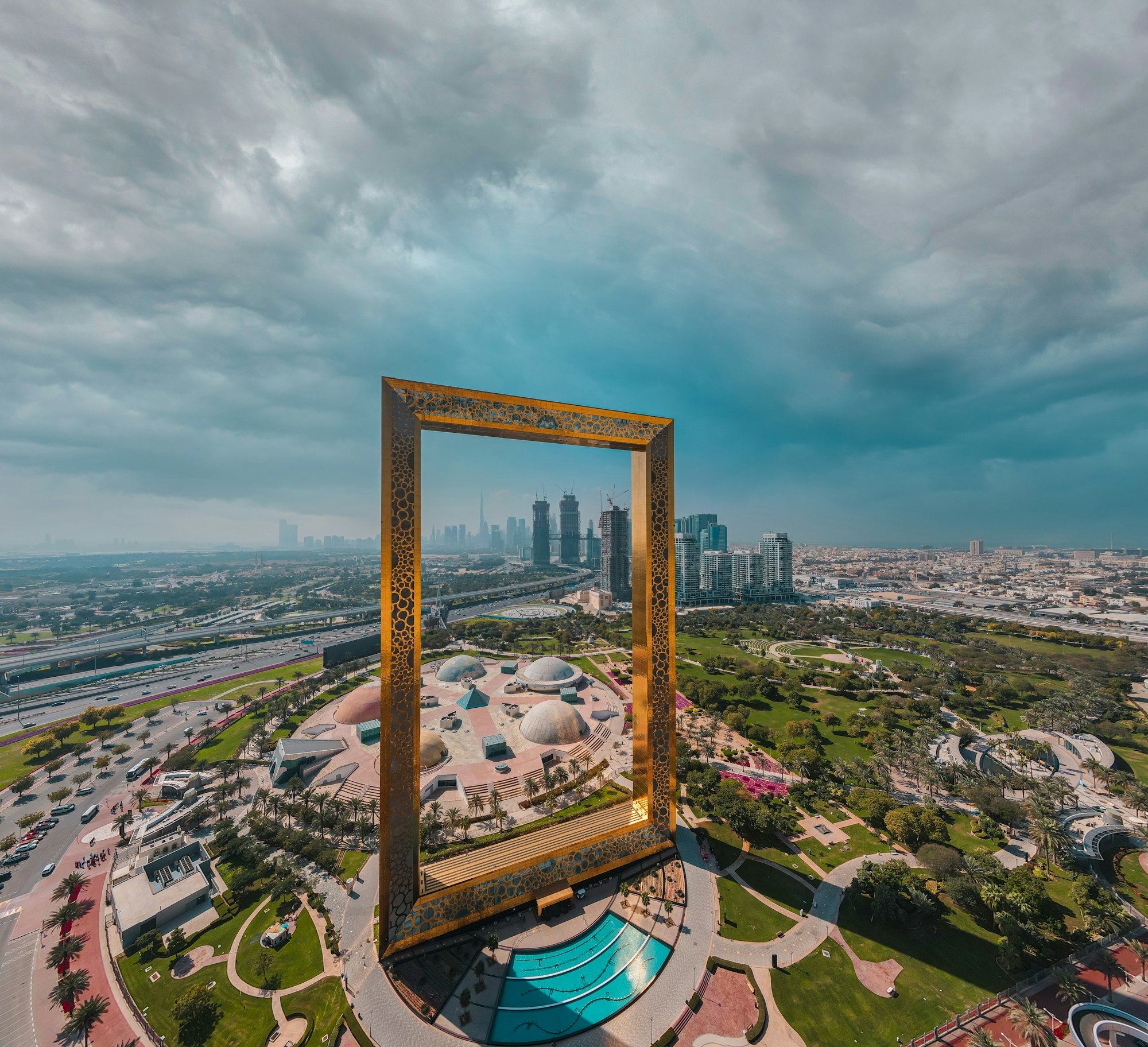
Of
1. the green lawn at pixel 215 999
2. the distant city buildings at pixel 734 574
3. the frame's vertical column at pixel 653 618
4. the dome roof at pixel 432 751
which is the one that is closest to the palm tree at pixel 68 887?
the green lawn at pixel 215 999

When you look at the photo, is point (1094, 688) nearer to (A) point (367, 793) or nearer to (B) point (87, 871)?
(A) point (367, 793)

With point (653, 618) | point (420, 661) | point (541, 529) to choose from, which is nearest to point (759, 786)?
point (653, 618)

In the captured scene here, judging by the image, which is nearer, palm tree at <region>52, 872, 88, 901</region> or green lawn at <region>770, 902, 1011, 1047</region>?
green lawn at <region>770, 902, 1011, 1047</region>

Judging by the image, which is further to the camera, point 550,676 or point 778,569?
point 778,569

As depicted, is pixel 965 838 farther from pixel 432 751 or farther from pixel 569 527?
pixel 569 527

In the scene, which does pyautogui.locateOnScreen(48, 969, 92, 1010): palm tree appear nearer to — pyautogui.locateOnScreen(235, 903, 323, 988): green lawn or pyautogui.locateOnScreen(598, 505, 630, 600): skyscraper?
pyautogui.locateOnScreen(235, 903, 323, 988): green lawn

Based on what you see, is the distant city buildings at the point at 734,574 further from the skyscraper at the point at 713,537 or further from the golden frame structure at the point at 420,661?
the golden frame structure at the point at 420,661

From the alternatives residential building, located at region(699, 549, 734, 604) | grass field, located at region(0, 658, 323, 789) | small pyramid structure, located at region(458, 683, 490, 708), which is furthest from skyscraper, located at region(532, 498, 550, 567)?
small pyramid structure, located at region(458, 683, 490, 708)
